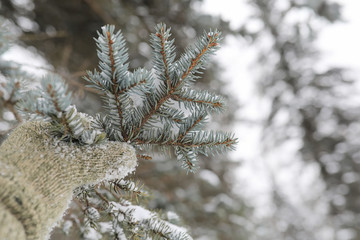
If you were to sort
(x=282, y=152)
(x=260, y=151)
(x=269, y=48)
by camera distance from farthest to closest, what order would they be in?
1. (x=260, y=151)
2. (x=282, y=152)
3. (x=269, y=48)

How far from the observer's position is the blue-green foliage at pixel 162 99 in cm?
75

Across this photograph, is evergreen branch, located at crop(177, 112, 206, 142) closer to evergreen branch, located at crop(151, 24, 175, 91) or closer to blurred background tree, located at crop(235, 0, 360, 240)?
evergreen branch, located at crop(151, 24, 175, 91)

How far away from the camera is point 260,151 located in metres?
9.34

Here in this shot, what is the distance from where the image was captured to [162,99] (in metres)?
0.84

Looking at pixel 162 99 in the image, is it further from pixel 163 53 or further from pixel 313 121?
pixel 313 121

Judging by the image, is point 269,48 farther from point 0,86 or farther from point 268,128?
point 0,86

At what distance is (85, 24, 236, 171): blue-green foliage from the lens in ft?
2.47

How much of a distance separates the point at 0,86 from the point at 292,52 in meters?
6.31

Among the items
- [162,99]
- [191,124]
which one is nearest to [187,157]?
[191,124]

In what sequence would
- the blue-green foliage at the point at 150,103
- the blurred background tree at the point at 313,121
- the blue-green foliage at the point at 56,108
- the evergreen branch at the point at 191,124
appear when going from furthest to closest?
the blurred background tree at the point at 313,121 < the evergreen branch at the point at 191,124 < the blue-green foliage at the point at 150,103 < the blue-green foliage at the point at 56,108

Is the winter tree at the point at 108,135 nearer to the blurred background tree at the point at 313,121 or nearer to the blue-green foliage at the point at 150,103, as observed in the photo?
the blue-green foliage at the point at 150,103

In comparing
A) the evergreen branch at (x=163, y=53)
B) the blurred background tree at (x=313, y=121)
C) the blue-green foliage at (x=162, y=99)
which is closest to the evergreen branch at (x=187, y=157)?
the blue-green foliage at (x=162, y=99)

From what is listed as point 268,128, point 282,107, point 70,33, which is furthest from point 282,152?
point 70,33

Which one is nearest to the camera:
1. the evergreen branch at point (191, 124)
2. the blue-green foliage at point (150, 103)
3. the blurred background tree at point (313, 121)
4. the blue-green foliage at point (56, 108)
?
the blue-green foliage at point (56, 108)
